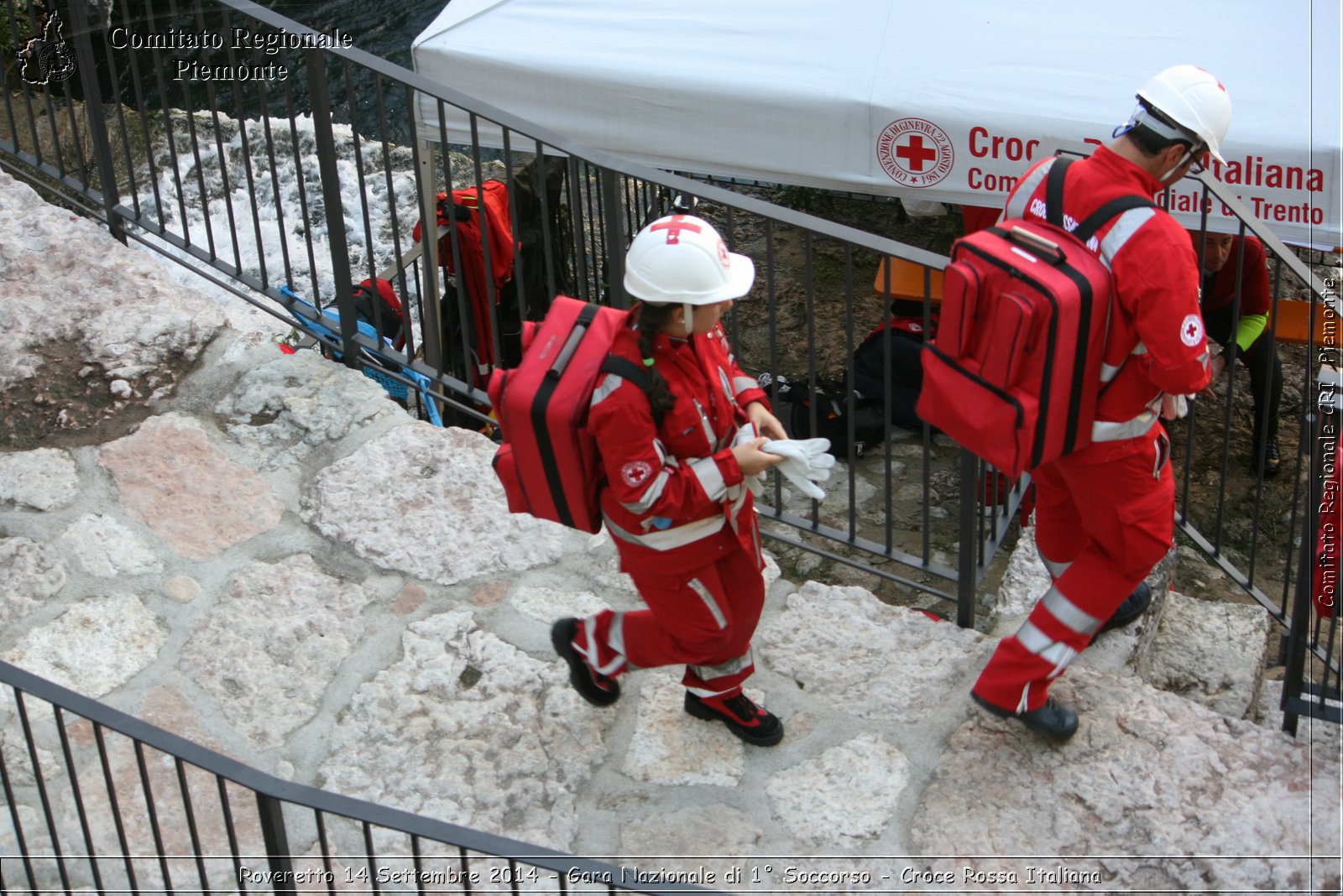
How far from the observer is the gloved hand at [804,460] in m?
3.06

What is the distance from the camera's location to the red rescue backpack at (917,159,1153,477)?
3084 millimetres

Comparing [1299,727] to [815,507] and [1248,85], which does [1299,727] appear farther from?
[1248,85]

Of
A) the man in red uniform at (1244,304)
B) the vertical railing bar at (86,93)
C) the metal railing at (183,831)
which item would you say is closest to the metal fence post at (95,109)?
the vertical railing bar at (86,93)

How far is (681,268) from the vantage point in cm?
292

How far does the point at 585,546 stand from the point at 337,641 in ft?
2.47

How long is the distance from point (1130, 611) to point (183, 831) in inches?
97.6

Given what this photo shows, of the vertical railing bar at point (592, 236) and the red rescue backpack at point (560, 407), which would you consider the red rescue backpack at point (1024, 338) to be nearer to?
the red rescue backpack at point (560, 407)

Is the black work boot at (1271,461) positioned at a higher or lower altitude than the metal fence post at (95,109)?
lower

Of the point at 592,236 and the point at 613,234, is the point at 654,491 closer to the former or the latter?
the point at 613,234

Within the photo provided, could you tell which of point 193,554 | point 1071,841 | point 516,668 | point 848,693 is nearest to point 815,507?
point 848,693

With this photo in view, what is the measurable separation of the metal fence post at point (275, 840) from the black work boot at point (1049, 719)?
A: 162 cm

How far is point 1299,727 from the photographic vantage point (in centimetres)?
338

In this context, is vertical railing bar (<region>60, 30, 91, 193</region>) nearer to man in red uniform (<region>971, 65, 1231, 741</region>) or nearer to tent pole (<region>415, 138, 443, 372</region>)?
tent pole (<region>415, 138, 443, 372</region>)

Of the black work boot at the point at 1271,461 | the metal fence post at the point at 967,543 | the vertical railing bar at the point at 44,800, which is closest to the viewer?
the vertical railing bar at the point at 44,800
